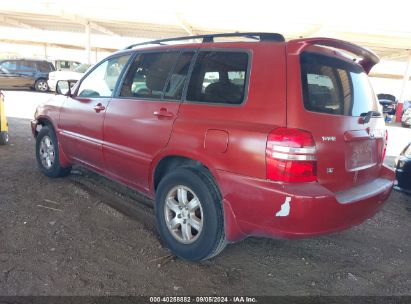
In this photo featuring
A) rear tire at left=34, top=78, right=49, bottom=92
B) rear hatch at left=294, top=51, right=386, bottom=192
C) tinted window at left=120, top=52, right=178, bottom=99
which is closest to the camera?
rear hatch at left=294, top=51, right=386, bottom=192

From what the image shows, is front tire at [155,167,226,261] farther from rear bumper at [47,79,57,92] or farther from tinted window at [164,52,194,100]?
rear bumper at [47,79,57,92]

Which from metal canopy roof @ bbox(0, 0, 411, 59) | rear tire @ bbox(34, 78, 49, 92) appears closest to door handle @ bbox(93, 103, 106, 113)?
metal canopy roof @ bbox(0, 0, 411, 59)

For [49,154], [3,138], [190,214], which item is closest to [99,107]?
[49,154]

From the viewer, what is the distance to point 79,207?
3.80 m

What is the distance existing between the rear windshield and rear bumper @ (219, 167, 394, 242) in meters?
0.59

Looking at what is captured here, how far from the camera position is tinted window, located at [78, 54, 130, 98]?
3.64m

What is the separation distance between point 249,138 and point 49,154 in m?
3.34

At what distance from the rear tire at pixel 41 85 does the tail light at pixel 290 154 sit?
19.2 m

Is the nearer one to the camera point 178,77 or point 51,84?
point 178,77

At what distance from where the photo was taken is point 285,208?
221 centimetres

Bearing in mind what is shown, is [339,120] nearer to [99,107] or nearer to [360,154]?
[360,154]

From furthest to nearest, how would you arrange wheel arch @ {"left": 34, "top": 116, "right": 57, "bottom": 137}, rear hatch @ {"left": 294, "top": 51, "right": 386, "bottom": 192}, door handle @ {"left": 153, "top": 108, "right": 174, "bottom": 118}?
wheel arch @ {"left": 34, "top": 116, "right": 57, "bottom": 137}, door handle @ {"left": 153, "top": 108, "right": 174, "bottom": 118}, rear hatch @ {"left": 294, "top": 51, "right": 386, "bottom": 192}

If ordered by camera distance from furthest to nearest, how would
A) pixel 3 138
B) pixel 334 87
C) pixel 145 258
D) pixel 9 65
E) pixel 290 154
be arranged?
pixel 9 65
pixel 3 138
pixel 145 258
pixel 334 87
pixel 290 154

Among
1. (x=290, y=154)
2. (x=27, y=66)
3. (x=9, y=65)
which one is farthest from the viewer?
(x=27, y=66)
